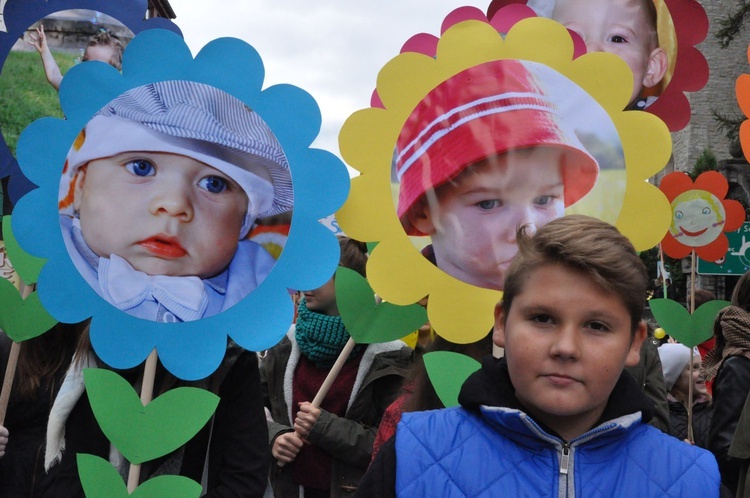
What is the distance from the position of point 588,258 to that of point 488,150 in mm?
910

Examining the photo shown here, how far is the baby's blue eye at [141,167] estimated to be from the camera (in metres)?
2.17

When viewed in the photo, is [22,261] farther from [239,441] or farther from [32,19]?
[239,441]

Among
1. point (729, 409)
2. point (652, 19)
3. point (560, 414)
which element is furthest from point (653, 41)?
point (560, 414)

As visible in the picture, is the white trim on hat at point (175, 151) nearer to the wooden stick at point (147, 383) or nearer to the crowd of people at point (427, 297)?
the crowd of people at point (427, 297)

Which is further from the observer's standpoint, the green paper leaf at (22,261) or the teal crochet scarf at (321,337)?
the teal crochet scarf at (321,337)

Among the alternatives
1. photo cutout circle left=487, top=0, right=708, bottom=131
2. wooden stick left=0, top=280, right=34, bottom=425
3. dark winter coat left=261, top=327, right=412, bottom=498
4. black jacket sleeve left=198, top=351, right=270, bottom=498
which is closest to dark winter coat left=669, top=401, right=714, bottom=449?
dark winter coat left=261, top=327, right=412, bottom=498

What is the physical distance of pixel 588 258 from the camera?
143 centimetres

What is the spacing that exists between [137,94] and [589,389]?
138cm

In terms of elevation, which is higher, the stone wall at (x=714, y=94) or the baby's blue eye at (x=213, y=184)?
the stone wall at (x=714, y=94)

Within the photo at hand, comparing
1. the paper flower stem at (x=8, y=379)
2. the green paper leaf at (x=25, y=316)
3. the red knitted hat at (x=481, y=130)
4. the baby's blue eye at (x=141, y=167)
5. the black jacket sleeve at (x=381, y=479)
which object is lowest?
the black jacket sleeve at (x=381, y=479)

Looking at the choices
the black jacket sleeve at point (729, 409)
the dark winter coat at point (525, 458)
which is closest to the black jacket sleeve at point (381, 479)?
the dark winter coat at point (525, 458)

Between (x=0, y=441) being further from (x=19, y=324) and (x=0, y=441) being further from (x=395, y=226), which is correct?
(x=395, y=226)

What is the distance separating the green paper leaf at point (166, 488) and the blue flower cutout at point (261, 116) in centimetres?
35

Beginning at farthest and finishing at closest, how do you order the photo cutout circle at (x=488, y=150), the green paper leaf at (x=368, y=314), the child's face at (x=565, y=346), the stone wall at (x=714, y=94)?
the stone wall at (x=714, y=94) → the green paper leaf at (x=368, y=314) → the photo cutout circle at (x=488, y=150) → the child's face at (x=565, y=346)
